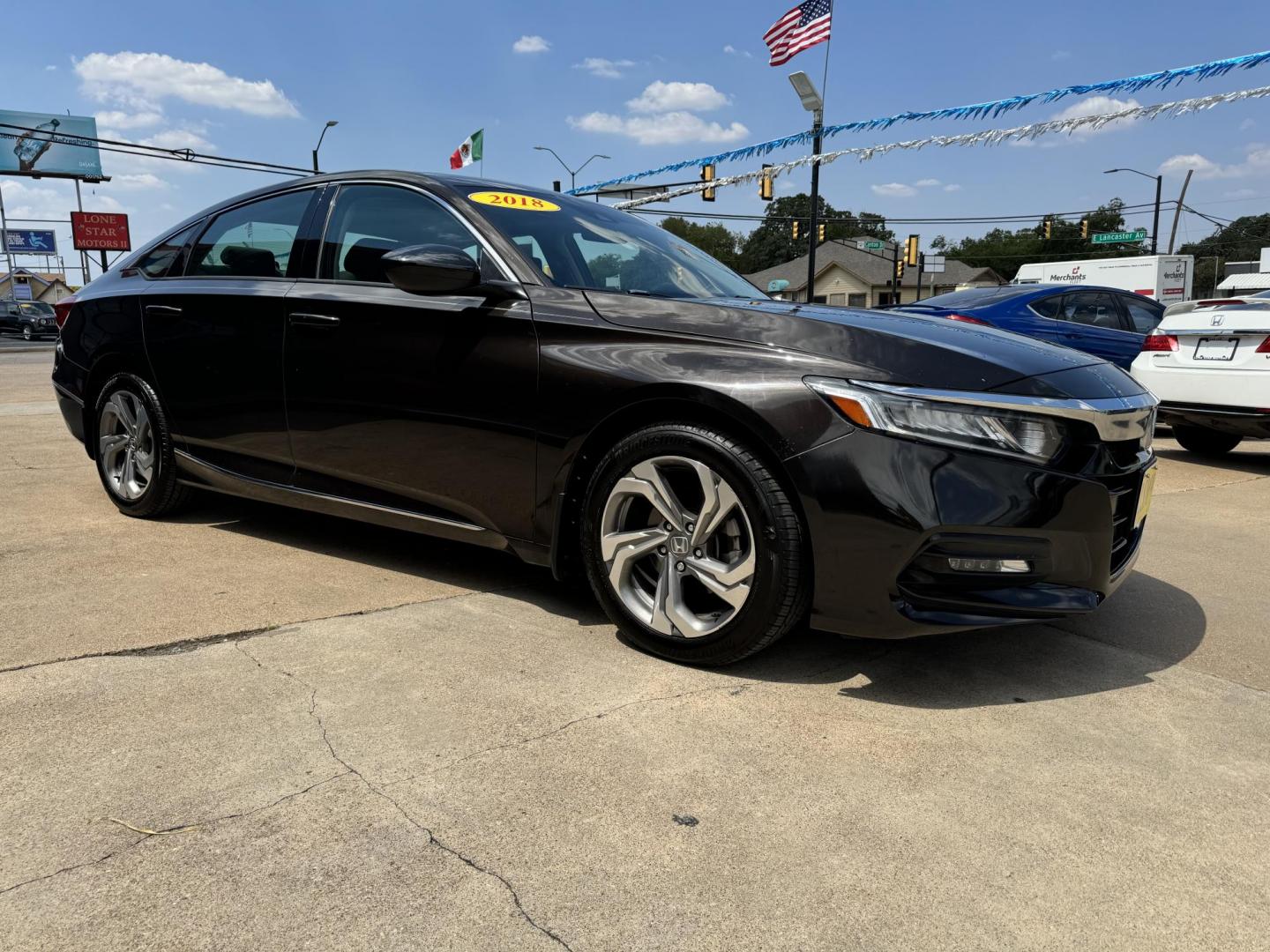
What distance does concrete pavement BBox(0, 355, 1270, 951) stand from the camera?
171 centimetres

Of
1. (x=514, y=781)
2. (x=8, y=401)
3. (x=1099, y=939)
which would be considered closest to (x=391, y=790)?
(x=514, y=781)

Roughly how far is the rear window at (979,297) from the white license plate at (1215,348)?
209 centimetres

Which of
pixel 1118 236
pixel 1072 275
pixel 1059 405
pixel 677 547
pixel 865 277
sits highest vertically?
pixel 1118 236

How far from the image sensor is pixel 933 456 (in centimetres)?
250

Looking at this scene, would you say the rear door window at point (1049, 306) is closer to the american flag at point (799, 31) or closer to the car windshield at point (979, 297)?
the car windshield at point (979, 297)

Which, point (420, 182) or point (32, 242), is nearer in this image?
point (420, 182)

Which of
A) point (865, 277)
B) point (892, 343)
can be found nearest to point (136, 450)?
point (892, 343)

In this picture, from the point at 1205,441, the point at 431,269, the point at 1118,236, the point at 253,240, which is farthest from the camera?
the point at 1118,236

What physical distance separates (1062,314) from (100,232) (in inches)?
2399

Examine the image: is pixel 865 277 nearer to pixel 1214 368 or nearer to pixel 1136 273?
pixel 1136 273

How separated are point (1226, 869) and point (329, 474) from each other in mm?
3132

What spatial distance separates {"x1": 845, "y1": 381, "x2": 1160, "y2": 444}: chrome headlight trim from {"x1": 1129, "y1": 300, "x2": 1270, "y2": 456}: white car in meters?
4.87

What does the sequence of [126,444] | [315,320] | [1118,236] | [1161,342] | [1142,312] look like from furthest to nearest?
[1118,236]
[1142,312]
[1161,342]
[126,444]
[315,320]

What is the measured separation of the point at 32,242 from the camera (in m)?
89.7
